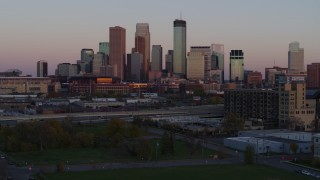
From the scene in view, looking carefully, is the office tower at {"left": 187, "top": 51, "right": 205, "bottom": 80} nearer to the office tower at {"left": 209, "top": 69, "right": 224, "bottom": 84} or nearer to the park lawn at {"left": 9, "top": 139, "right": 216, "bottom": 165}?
the office tower at {"left": 209, "top": 69, "right": 224, "bottom": 84}

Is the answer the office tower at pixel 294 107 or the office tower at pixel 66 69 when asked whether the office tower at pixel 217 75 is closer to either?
the office tower at pixel 66 69

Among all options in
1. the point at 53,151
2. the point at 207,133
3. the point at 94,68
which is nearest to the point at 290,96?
the point at 207,133

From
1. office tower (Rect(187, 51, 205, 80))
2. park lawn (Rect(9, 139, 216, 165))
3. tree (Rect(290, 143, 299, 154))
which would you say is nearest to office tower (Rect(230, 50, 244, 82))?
office tower (Rect(187, 51, 205, 80))

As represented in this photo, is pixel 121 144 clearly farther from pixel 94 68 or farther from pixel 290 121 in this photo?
pixel 94 68

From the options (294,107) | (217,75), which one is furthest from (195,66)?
(294,107)

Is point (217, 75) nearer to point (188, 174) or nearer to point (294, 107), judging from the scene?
point (294, 107)

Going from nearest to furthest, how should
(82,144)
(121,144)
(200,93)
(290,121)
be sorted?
(121,144), (82,144), (290,121), (200,93)
